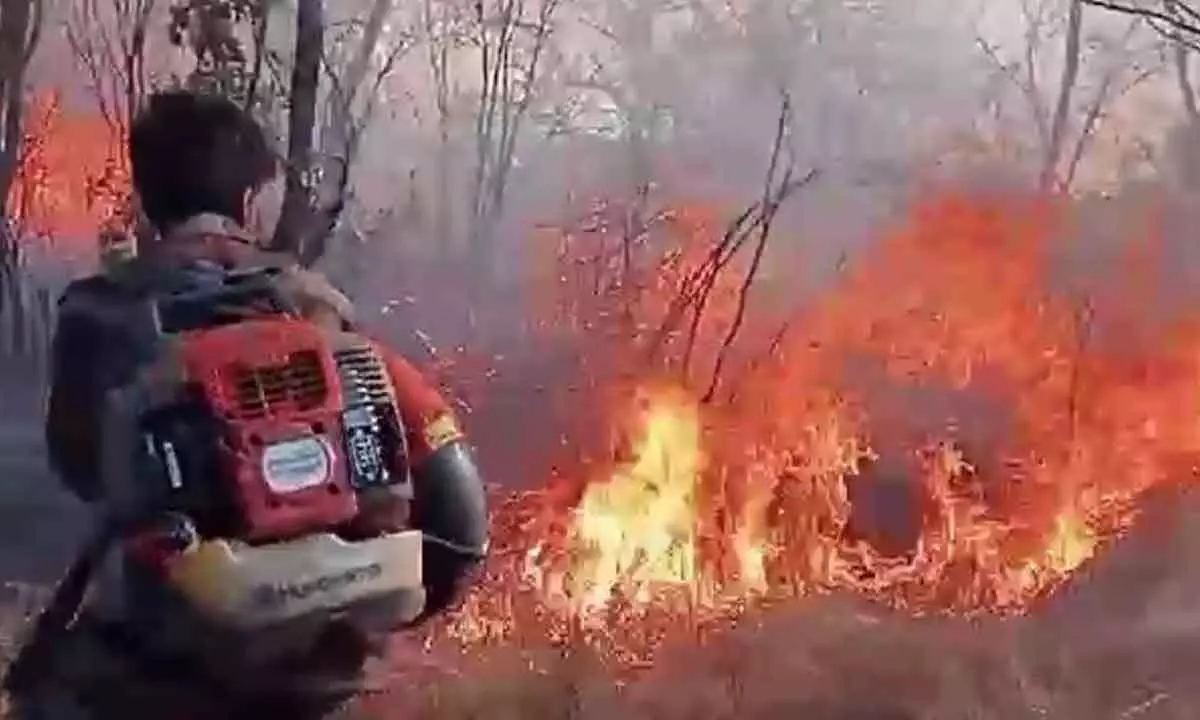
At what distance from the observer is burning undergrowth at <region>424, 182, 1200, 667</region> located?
5.23 m

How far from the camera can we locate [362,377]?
5.82ft

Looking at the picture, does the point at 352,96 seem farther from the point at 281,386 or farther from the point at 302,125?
the point at 281,386

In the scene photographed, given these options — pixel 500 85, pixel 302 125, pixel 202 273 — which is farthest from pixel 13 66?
pixel 202 273

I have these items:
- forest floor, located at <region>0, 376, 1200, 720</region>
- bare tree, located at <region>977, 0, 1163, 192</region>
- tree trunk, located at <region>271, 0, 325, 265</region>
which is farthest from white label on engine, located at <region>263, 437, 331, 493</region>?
bare tree, located at <region>977, 0, 1163, 192</region>

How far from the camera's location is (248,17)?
16.4 feet

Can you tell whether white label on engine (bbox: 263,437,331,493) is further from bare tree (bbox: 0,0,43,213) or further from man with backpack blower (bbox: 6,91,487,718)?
bare tree (bbox: 0,0,43,213)

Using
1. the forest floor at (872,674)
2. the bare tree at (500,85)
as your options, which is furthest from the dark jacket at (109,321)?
the bare tree at (500,85)

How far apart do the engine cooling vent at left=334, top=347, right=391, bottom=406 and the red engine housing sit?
0.02 m

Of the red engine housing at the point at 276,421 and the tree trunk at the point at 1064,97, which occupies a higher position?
the red engine housing at the point at 276,421

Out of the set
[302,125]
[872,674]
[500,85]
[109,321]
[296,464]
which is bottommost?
[872,674]

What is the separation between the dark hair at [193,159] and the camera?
1852 mm

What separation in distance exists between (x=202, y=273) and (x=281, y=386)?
137 mm

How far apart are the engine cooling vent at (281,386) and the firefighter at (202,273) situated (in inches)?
3.5

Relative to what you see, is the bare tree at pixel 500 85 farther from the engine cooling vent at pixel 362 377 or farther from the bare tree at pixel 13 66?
the engine cooling vent at pixel 362 377
